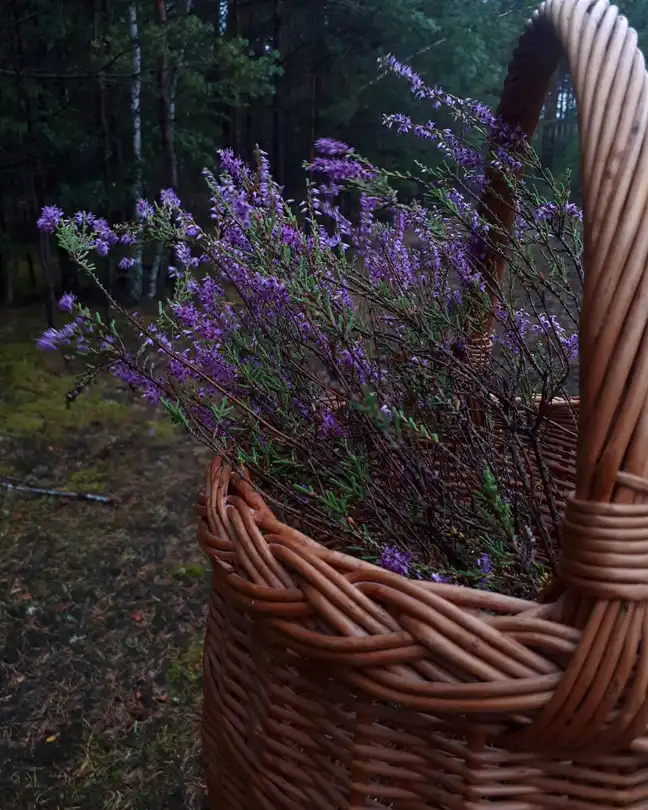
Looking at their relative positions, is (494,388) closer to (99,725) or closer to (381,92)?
(99,725)

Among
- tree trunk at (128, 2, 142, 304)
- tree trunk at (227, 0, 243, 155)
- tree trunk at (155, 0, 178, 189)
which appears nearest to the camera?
tree trunk at (128, 2, 142, 304)

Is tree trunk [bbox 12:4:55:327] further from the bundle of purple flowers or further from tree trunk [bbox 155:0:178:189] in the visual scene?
the bundle of purple flowers

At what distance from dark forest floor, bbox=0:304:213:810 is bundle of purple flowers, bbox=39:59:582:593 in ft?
3.75

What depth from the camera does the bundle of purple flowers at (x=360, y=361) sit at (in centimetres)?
71

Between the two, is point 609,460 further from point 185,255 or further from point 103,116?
point 103,116

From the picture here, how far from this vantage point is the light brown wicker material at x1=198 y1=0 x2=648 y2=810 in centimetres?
45

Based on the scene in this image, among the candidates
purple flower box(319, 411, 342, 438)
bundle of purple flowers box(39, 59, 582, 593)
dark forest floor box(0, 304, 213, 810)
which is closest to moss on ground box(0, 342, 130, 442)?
dark forest floor box(0, 304, 213, 810)

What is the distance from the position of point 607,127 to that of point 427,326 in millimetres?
349

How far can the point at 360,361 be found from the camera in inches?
30.7

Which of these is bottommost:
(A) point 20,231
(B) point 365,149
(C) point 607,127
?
(A) point 20,231

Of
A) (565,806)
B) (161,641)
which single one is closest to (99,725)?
(161,641)

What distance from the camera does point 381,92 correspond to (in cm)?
580

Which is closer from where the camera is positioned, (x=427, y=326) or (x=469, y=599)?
(x=469, y=599)

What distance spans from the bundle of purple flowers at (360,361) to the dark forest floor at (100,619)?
1.14 m
